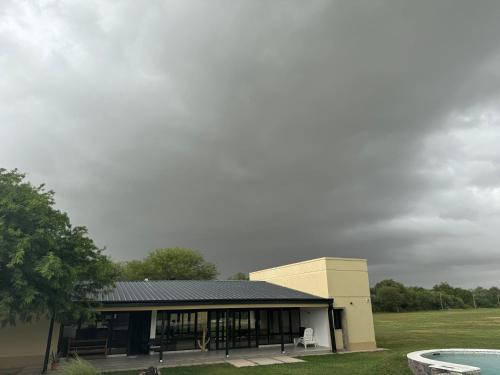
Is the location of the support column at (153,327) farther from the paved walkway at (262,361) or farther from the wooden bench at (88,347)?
the paved walkway at (262,361)

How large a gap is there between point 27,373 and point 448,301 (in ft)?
341

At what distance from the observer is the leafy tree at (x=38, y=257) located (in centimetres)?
954

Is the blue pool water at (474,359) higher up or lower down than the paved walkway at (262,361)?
higher up

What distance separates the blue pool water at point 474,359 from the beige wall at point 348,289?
639 cm

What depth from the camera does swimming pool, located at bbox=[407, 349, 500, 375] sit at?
8.97 meters

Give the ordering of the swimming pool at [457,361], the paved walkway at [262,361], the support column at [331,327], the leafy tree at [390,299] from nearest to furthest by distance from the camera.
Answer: the swimming pool at [457,361] → the paved walkway at [262,361] → the support column at [331,327] → the leafy tree at [390,299]

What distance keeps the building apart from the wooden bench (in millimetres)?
41

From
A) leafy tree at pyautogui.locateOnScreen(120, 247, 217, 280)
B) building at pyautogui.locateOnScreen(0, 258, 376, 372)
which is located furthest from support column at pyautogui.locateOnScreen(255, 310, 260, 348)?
leafy tree at pyautogui.locateOnScreen(120, 247, 217, 280)

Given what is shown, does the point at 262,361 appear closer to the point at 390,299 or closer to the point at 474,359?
the point at 474,359

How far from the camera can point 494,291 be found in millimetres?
111438

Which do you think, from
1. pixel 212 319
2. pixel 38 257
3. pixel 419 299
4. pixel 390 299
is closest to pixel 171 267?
pixel 212 319

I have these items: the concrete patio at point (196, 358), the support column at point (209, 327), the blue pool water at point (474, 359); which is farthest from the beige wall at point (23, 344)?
the blue pool water at point (474, 359)

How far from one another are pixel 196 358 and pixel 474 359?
1104cm

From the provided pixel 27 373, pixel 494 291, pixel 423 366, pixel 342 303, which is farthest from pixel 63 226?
pixel 494 291
